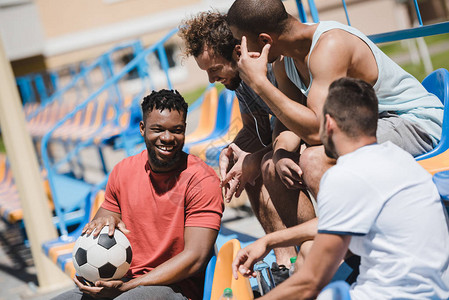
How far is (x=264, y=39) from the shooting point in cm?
276

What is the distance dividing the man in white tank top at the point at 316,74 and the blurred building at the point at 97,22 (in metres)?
14.6

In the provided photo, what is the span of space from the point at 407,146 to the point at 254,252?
93 centimetres

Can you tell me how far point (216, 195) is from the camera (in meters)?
2.99

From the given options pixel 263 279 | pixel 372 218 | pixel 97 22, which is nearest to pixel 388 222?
pixel 372 218

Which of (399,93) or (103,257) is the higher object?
(399,93)

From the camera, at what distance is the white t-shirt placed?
1861 mm

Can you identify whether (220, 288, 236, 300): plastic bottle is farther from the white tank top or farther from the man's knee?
the white tank top

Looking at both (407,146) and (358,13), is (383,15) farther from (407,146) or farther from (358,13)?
(407,146)

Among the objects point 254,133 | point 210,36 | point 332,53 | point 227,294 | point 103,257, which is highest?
point 210,36

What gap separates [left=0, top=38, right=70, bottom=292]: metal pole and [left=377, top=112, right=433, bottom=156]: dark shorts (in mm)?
3894

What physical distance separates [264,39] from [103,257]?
4.04 ft

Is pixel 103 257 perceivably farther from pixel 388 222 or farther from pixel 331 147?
pixel 388 222

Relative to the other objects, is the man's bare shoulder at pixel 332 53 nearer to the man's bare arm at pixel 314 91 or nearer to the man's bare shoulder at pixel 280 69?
the man's bare arm at pixel 314 91

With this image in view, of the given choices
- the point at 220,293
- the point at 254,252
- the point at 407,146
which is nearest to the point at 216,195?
the point at 220,293
